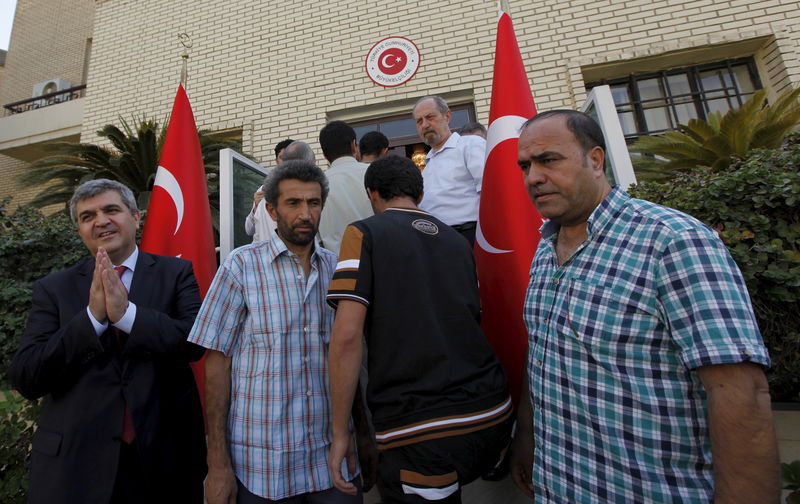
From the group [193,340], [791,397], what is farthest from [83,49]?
[791,397]

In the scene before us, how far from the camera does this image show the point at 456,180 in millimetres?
2771

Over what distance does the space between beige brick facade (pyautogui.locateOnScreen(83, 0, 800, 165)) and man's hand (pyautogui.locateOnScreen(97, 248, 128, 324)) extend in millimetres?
4553

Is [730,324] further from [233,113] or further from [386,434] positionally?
[233,113]

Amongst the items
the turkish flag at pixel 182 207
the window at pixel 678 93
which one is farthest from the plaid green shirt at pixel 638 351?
the window at pixel 678 93

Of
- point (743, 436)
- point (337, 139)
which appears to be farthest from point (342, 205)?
point (743, 436)

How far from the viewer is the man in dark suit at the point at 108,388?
4.72ft

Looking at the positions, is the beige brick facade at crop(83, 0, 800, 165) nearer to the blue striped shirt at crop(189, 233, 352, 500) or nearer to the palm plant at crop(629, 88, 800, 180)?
the palm plant at crop(629, 88, 800, 180)

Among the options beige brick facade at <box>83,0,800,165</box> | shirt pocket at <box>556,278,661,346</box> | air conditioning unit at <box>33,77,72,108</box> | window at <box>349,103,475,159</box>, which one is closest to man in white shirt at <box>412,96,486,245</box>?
shirt pocket at <box>556,278,661,346</box>

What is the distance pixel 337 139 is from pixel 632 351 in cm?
227

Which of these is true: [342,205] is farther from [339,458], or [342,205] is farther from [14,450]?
[14,450]

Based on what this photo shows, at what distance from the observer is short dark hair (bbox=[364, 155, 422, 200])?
1.70m

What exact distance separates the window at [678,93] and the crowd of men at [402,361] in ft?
16.9

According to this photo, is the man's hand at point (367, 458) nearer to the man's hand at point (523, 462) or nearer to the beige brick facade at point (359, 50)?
the man's hand at point (523, 462)

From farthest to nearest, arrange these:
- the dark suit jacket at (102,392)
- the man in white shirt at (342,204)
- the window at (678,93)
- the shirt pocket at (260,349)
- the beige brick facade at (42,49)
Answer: the beige brick facade at (42,49)
the window at (678,93)
the man in white shirt at (342,204)
the shirt pocket at (260,349)
the dark suit jacket at (102,392)
